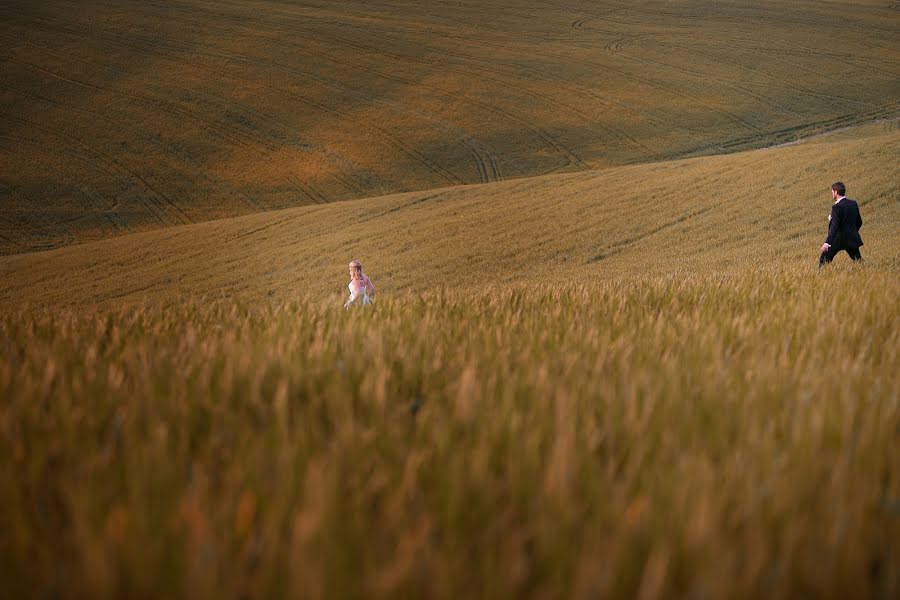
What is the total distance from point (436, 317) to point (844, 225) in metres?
10.5

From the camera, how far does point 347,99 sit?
58.7 metres

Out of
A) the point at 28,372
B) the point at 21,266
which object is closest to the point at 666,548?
the point at 28,372

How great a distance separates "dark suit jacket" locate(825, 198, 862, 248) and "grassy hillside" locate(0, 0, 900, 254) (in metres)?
36.1

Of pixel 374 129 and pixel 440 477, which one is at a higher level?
pixel 374 129

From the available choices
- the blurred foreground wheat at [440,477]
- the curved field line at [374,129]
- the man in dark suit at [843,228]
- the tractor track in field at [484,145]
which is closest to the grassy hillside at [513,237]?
the man in dark suit at [843,228]

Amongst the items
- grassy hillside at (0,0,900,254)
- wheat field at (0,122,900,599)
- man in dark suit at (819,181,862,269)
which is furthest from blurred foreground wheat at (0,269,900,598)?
grassy hillside at (0,0,900,254)

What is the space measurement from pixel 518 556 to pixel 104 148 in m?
53.5

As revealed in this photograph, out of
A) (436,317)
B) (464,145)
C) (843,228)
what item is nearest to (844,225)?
(843,228)

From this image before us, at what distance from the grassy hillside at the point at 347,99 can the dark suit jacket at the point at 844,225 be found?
36.1 m

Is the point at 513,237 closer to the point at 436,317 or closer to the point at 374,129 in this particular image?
the point at 436,317

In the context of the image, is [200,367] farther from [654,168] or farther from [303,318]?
[654,168]

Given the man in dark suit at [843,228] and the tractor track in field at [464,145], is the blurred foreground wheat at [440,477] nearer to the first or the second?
the man in dark suit at [843,228]

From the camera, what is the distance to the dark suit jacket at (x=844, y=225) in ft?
39.6

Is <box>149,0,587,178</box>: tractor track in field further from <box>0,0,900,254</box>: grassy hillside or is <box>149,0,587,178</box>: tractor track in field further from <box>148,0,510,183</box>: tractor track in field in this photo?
<box>0,0,900,254</box>: grassy hillside
